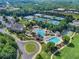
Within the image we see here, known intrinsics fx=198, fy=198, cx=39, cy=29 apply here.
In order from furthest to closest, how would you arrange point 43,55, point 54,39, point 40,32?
point 40,32 → point 54,39 → point 43,55

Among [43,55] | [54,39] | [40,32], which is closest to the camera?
[43,55]

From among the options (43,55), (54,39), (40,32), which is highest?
(43,55)

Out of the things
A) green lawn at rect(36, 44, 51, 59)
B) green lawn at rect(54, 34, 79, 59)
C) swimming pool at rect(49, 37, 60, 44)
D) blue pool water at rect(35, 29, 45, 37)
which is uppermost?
green lawn at rect(36, 44, 51, 59)

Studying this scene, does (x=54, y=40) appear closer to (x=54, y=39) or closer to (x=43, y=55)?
(x=54, y=39)

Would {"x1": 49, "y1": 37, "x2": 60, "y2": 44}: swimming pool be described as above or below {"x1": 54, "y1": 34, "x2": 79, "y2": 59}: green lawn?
below

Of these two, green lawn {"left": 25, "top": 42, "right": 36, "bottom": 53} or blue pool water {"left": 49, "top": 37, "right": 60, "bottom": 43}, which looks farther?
blue pool water {"left": 49, "top": 37, "right": 60, "bottom": 43}

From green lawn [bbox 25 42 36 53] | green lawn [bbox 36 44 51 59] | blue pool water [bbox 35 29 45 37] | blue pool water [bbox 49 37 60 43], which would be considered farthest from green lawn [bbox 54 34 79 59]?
blue pool water [bbox 35 29 45 37]

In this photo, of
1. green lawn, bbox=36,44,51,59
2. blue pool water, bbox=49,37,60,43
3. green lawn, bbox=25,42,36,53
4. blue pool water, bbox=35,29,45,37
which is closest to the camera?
green lawn, bbox=36,44,51,59

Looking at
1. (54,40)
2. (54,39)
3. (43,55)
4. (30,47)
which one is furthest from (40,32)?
(43,55)

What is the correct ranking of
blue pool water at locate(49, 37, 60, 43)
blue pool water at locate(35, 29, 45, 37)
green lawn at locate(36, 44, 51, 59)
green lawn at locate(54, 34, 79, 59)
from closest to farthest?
1. green lawn at locate(36, 44, 51, 59)
2. green lawn at locate(54, 34, 79, 59)
3. blue pool water at locate(49, 37, 60, 43)
4. blue pool water at locate(35, 29, 45, 37)

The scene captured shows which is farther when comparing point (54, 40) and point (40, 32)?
point (40, 32)

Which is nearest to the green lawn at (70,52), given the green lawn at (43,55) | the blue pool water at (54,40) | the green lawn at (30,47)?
the green lawn at (43,55)

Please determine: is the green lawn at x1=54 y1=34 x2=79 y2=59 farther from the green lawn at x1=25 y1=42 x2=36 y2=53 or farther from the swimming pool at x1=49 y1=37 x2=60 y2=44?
the green lawn at x1=25 y1=42 x2=36 y2=53

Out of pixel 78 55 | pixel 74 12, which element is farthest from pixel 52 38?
pixel 74 12
